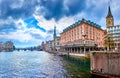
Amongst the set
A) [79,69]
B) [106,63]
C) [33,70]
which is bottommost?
[33,70]

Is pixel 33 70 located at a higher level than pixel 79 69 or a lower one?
lower

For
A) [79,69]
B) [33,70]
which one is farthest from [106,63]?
[33,70]

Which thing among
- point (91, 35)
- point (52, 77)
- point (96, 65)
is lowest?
point (52, 77)

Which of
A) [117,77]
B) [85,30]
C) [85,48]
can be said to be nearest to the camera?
[117,77]

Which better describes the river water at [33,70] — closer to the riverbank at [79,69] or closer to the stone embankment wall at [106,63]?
the riverbank at [79,69]

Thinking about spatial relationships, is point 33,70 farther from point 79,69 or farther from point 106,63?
point 106,63

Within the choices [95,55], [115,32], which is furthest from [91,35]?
[95,55]

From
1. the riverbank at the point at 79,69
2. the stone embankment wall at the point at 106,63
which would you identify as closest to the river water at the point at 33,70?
the riverbank at the point at 79,69

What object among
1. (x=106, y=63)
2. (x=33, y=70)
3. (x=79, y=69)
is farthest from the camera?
(x=33, y=70)

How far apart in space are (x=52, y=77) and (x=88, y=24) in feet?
471

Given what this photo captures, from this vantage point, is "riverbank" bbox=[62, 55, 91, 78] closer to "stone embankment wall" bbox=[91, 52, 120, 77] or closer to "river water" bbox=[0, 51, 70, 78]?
"river water" bbox=[0, 51, 70, 78]

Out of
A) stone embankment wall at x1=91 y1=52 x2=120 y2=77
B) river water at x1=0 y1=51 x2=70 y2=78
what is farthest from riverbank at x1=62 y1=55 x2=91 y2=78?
stone embankment wall at x1=91 y1=52 x2=120 y2=77

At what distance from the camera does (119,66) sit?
46531mm

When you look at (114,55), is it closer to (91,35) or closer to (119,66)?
(119,66)
